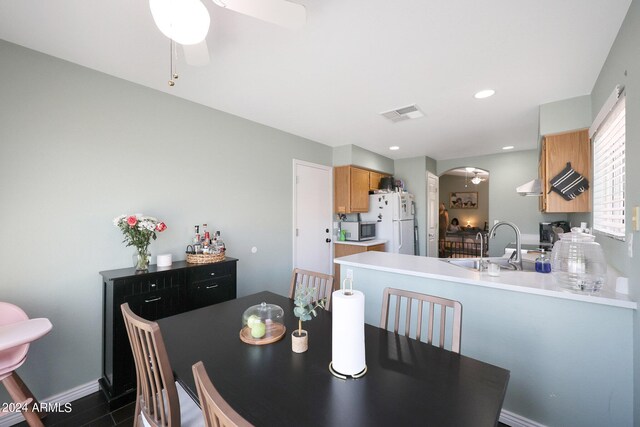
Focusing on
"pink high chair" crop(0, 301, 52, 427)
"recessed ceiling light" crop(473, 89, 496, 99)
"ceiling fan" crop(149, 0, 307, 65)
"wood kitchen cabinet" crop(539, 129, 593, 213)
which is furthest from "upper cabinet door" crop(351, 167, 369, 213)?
"pink high chair" crop(0, 301, 52, 427)

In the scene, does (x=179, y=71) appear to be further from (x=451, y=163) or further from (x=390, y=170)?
(x=451, y=163)

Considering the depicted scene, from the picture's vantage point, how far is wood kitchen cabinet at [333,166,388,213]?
4.30 meters

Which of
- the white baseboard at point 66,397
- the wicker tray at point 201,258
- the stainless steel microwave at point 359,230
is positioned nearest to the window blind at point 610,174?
the stainless steel microwave at point 359,230

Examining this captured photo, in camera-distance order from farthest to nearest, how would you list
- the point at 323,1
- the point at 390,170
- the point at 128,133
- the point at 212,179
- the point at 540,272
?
the point at 390,170
the point at 212,179
the point at 128,133
the point at 540,272
the point at 323,1

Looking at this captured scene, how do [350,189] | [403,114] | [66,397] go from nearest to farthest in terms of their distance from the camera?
1. [66,397]
2. [403,114]
3. [350,189]

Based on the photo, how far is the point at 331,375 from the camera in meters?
1.03

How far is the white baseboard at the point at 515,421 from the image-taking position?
1.67 m

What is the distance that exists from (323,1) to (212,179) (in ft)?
6.71

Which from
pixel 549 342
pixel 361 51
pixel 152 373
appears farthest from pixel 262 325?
pixel 361 51

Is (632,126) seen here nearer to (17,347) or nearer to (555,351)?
(555,351)

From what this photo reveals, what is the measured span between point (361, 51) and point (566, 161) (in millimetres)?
2195

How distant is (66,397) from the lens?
1948mm

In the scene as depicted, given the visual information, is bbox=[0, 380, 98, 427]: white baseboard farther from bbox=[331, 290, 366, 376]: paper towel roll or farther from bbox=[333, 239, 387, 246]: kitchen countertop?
bbox=[333, 239, 387, 246]: kitchen countertop

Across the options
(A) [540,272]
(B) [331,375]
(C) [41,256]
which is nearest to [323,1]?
(B) [331,375]
